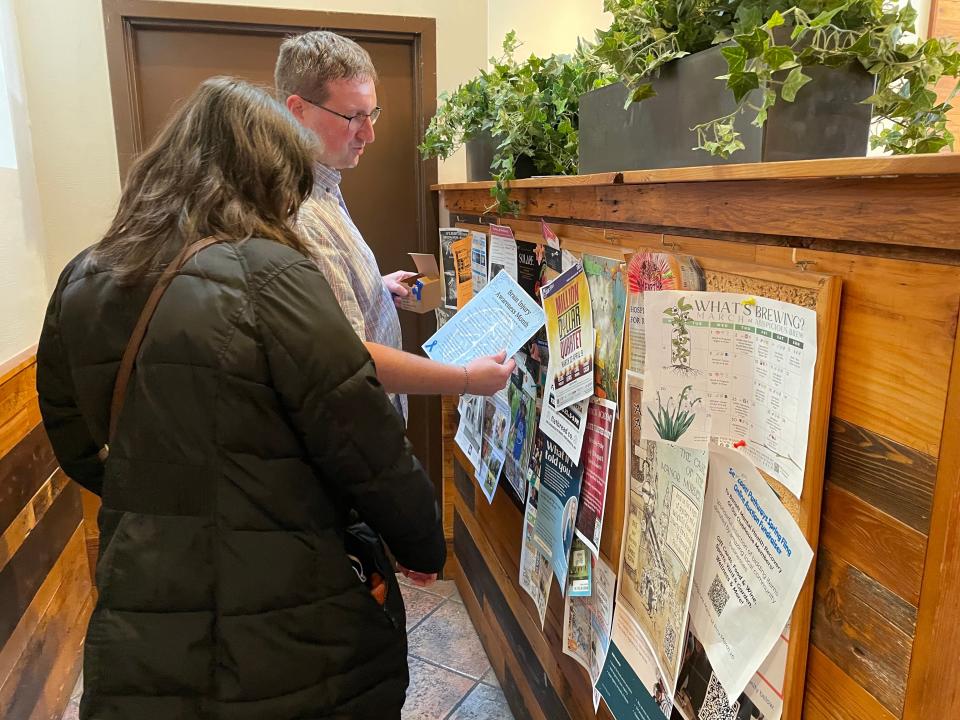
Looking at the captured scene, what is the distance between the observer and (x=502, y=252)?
1.69 metres

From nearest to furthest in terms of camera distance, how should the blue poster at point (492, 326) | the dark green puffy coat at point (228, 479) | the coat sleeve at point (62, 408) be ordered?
1. the dark green puffy coat at point (228, 479)
2. the coat sleeve at point (62, 408)
3. the blue poster at point (492, 326)

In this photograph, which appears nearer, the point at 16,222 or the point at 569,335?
the point at 569,335

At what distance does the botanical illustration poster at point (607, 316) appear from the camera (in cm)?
110

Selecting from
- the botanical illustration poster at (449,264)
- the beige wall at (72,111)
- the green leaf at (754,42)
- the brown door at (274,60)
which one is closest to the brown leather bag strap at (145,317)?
the green leaf at (754,42)

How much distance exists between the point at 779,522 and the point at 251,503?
646mm

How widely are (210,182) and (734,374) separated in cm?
72

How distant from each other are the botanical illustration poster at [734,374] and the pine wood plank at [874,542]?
1.7 inches

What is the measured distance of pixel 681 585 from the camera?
940mm

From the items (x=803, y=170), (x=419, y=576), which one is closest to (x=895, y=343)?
(x=803, y=170)

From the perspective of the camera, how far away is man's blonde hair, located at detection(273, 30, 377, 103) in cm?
150

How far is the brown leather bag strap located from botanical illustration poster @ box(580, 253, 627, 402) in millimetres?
587

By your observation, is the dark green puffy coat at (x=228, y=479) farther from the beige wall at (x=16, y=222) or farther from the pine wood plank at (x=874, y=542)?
the beige wall at (x=16, y=222)

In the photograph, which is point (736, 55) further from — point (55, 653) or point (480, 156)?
point (55, 653)

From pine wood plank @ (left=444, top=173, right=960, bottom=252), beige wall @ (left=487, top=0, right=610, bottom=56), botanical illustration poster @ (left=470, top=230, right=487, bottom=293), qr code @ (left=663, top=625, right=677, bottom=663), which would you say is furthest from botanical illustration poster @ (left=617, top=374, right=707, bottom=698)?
beige wall @ (left=487, top=0, right=610, bottom=56)
